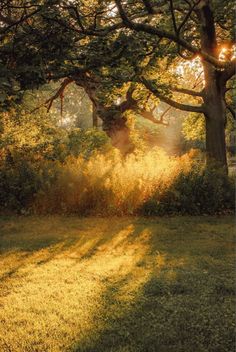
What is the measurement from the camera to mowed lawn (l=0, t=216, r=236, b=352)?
344 centimetres

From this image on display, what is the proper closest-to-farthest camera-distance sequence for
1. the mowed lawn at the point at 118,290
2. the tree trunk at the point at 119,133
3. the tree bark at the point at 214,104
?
1. the mowed lawn at the point at 118,290
2. the tree bark at the point at 214,104
3. the tree trunk at the point at 119,133

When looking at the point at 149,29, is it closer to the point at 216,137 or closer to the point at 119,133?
the point at 216,137

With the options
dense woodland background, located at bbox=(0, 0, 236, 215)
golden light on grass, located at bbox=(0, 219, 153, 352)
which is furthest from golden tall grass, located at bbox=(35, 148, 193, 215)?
golden light on grass, located at bbox=(0, 219, 153, 352)

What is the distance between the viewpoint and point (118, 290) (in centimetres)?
460

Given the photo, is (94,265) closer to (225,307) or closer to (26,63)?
(225,307)

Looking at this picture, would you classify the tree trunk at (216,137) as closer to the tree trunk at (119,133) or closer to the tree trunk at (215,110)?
the tree trunk at (215,110)

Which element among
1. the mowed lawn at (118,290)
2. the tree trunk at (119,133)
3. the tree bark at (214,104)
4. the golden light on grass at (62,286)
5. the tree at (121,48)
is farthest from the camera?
the tree trunk at (119,133)

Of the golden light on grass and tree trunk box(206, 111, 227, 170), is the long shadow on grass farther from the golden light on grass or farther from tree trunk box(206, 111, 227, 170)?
tree trunk box(206, 111, 227, 170)

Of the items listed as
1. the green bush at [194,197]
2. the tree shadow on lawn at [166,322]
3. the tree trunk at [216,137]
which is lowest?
the tree shadow on lawn at [166,322]

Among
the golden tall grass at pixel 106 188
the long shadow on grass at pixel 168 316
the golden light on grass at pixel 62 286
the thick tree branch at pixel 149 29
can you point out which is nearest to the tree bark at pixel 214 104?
the golden tall grass at pixel 106 188

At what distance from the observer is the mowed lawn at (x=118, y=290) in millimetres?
3438

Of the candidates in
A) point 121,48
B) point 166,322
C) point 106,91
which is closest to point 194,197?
point 106,91

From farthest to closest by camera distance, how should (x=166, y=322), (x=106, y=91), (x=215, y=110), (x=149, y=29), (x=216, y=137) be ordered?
1. (x=216, y=137)
2. (x=215, y=110)
3. (x=106, y=91)
4. (x=149, y=29)
5. (x=166, y=322)

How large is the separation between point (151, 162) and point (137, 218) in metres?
2.24
